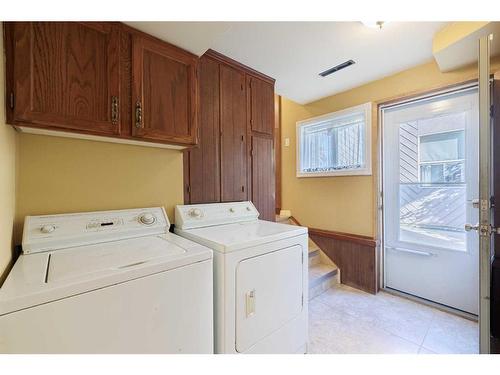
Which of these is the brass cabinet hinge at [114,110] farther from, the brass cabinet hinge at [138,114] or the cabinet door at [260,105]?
the cabinet door at [260,105]

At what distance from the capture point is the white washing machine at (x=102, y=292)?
0.71m

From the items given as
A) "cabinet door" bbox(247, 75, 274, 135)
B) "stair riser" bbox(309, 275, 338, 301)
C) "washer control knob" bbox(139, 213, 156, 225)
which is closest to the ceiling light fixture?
"cabinet door" bbox(247, 75, 274, 135)

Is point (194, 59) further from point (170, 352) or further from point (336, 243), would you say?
point (336, 243)

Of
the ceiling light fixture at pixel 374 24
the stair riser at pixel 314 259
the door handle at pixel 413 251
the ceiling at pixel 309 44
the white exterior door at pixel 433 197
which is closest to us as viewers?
the ceiling at pixel 309 44

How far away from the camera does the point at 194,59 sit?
1.56 meters

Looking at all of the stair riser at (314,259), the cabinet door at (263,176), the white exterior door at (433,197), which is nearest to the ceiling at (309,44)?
the white exterior door at (433,197)

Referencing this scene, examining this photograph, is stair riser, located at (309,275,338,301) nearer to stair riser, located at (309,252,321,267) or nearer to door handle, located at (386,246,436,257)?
stair riser, located at (309,252,321,267)

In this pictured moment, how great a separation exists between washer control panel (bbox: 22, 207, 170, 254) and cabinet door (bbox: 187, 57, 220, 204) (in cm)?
41

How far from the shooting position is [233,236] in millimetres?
1364

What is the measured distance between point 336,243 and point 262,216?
1.19 m

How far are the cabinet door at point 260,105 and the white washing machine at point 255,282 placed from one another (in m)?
1.09

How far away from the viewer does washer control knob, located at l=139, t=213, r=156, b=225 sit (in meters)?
1.44

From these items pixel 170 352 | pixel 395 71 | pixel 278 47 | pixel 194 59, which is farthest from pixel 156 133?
pixel 395 71

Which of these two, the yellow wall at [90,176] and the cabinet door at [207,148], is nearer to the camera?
the yellow wall at [90,176]
